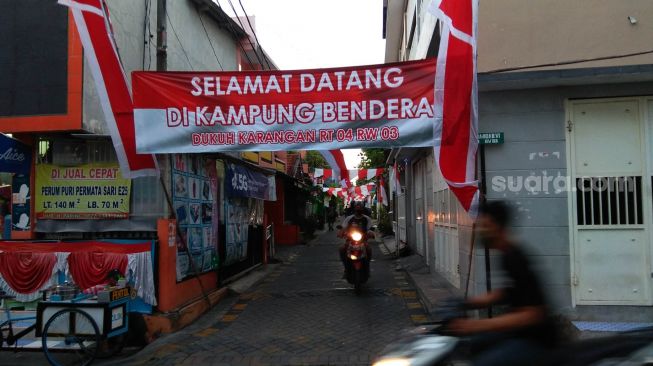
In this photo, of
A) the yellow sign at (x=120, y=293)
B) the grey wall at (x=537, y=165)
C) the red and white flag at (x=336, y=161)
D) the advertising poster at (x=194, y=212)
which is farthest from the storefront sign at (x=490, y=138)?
the yellow sign at (x=120, y=293)

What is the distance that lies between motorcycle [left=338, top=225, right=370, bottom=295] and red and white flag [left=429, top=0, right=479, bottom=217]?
3.66 m

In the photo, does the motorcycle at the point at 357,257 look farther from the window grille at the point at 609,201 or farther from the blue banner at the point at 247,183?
the window grille at the point at 609,201

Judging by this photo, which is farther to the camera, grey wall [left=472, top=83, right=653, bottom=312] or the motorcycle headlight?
grey wall [left=472, top=83, right=653, bottom=312]

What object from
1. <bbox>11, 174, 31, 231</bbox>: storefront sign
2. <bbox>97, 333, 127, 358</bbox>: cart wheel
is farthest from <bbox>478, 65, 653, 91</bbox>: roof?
<bbox>11, 174, 31, 231</bbox>: storefront sign

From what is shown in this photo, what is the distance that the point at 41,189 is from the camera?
26.8 ft

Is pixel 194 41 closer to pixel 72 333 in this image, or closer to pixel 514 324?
pixel 72 333

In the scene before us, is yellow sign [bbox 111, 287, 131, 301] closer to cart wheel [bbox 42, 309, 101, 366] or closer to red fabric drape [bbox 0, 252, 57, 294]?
cart wheel [bbox 42, 309, 101, 366]

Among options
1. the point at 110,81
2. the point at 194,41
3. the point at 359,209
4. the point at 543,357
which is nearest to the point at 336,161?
the point at 359,209

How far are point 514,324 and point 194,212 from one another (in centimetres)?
686

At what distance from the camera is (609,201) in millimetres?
6852

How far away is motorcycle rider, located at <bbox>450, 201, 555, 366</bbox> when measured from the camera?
3.07 m

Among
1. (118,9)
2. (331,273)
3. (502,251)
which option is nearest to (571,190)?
(502,251)

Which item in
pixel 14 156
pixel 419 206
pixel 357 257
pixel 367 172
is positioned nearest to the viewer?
pixel 14 156

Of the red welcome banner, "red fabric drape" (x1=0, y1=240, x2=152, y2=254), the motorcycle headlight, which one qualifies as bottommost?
the motorcycle headlight
